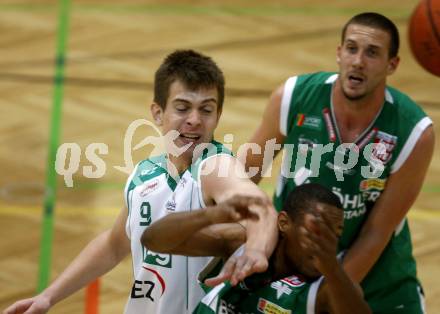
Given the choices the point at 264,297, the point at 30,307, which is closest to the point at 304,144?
the point at 264,297

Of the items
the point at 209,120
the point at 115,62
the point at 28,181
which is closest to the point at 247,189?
the point at 209,120

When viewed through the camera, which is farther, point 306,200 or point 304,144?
point 304,144

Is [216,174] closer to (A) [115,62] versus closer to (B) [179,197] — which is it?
(B) [179,197]

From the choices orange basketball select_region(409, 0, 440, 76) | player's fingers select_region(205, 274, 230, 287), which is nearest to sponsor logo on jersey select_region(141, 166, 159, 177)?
player's fingers select_region(205, 274, 230, 287)

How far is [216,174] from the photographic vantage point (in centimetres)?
367

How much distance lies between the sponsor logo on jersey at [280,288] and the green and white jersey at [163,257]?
30cm

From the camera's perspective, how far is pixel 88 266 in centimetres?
422

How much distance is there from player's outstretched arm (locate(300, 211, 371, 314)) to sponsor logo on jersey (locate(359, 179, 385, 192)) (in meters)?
1.26

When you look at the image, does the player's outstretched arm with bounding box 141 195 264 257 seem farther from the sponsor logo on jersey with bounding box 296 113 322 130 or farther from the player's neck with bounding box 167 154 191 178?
the sponsor logo on jersey with bounding box 296 113 322 130

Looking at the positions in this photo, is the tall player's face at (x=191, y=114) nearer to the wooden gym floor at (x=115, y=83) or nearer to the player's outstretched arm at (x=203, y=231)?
the player's outstretched arm at (x=203, y=231)

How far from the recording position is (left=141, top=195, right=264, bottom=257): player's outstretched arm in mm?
3070

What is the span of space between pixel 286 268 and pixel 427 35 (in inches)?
102

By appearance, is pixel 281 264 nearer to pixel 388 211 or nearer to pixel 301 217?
pixel 301 217

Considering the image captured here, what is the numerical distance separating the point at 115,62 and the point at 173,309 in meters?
5.74
